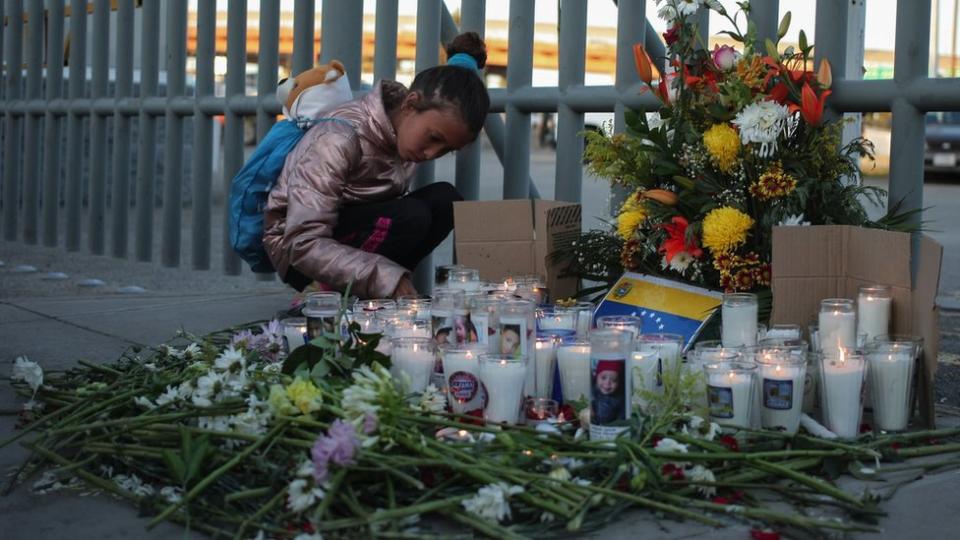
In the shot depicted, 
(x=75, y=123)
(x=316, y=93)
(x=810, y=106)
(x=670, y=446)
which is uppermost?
(x=75, y=123)

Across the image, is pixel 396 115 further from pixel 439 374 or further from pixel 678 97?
pixel 439 374

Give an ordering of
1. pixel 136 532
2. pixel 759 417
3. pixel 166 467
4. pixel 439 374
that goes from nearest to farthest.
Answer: pixel 136 532 < pixel 166 467 < pixel 759 417 < pixel 439 374

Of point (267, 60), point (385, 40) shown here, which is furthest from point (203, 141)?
point (385, 40)

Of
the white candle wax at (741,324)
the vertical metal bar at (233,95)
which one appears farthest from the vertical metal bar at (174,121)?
the white candle wax at (741,324)

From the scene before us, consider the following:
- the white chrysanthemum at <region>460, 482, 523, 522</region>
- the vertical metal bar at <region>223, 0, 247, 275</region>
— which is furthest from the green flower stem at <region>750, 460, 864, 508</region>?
the vertical metal bar at <region>223, 0, 247, 275</region>

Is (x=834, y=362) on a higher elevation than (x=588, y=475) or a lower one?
higher

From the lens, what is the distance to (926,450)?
2.71m

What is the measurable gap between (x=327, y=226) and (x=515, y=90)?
1113 millimetres

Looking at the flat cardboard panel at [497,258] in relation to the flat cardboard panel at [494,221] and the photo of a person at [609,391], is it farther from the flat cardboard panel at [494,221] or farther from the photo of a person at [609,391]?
the photo of a person at [609,391]

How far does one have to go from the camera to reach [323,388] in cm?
253

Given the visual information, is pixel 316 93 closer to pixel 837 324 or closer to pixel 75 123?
pixel 837 324

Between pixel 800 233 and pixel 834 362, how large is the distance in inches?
20.0

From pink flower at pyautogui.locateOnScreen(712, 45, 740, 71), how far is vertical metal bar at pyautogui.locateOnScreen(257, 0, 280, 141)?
8.76ft

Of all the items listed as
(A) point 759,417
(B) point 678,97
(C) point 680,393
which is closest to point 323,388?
(C) point 680,393
